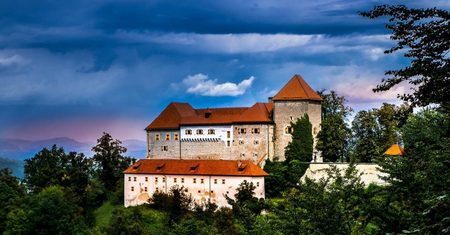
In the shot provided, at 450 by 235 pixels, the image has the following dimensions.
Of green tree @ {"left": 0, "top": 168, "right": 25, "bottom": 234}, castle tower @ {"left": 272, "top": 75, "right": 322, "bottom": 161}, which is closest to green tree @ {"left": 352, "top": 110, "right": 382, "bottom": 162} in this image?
castle tower @ {"left": 272, "top": 75, "right": 322, "bottom": 161}

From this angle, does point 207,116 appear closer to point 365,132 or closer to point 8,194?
point 365,132

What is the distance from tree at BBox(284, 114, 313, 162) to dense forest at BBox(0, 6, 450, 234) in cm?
10

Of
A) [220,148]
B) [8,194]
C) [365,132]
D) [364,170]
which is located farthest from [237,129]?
[8,194]

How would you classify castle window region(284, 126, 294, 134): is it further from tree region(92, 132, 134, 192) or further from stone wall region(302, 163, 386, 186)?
tree region(92, 132, 134, 192)

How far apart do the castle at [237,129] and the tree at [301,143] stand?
0.78 metres

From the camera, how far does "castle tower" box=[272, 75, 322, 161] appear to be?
5541cm

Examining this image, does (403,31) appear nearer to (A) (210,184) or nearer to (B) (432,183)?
(B) (432,183)

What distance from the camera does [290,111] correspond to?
55812 millimetres

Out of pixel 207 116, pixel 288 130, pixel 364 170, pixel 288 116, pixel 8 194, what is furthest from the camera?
pixel 207 116

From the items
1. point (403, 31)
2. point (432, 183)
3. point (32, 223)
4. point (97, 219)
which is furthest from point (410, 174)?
point (97, 219)

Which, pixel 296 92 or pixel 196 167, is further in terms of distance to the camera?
pixel 296 92

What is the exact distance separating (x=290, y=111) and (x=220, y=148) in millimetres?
8260

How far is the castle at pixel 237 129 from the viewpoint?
183ft

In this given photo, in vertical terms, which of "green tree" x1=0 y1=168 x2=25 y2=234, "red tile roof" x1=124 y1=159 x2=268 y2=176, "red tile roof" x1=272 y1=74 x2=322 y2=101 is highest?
"red tile roof" x1=272 y1=74 x2=322 y2=101
